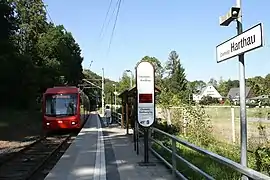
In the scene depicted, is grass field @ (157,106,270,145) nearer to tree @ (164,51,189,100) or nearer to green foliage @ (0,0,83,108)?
green foliage @ (0,0,83,108)

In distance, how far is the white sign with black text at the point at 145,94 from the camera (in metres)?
11.6

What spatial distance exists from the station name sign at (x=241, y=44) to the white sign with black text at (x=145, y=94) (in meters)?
5.39

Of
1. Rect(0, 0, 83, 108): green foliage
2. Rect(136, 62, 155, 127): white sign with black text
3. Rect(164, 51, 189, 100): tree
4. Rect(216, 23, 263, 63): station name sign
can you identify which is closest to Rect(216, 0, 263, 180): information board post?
Rect(216, 23, 263, 63): station name sign

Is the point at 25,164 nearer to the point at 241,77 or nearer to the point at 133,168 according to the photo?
the point at 133,168

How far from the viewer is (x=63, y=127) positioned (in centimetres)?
2750

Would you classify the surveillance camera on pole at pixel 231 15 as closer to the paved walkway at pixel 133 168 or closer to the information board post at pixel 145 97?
the paved walkway at pixel 133 168

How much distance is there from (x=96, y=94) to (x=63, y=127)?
9723 cm

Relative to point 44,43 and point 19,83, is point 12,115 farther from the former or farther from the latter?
point 44,43

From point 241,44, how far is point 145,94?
6.37 meters

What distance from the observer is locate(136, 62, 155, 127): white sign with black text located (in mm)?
11609

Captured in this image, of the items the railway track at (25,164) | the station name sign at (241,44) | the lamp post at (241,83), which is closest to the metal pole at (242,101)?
the lamp post at (241,83)

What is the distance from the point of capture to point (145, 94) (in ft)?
38.4

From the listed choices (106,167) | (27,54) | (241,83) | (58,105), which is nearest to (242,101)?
(241,83)

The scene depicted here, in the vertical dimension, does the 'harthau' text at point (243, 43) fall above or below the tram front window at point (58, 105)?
above
